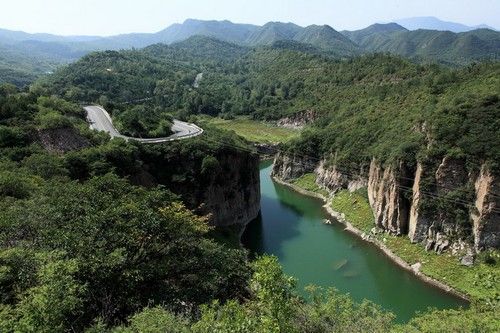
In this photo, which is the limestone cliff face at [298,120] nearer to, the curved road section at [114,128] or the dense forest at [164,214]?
the dense forest at [164,214]

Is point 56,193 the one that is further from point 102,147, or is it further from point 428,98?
point 428,98

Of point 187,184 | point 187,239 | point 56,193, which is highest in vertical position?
point 56,193

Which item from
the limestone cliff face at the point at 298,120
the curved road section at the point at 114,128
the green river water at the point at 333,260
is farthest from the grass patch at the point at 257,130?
the green river water at the point at 333,260

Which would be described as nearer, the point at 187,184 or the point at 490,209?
the point at 490,209

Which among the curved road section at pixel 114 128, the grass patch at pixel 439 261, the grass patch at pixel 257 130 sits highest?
the curved road section at pixel 114 128

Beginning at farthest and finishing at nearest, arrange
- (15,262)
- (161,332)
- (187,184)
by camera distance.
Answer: (187,184) < (15,262) < (161,332)

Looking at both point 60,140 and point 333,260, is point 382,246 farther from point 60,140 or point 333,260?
point 60,140

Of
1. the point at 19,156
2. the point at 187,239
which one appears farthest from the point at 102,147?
the point at 187,239
